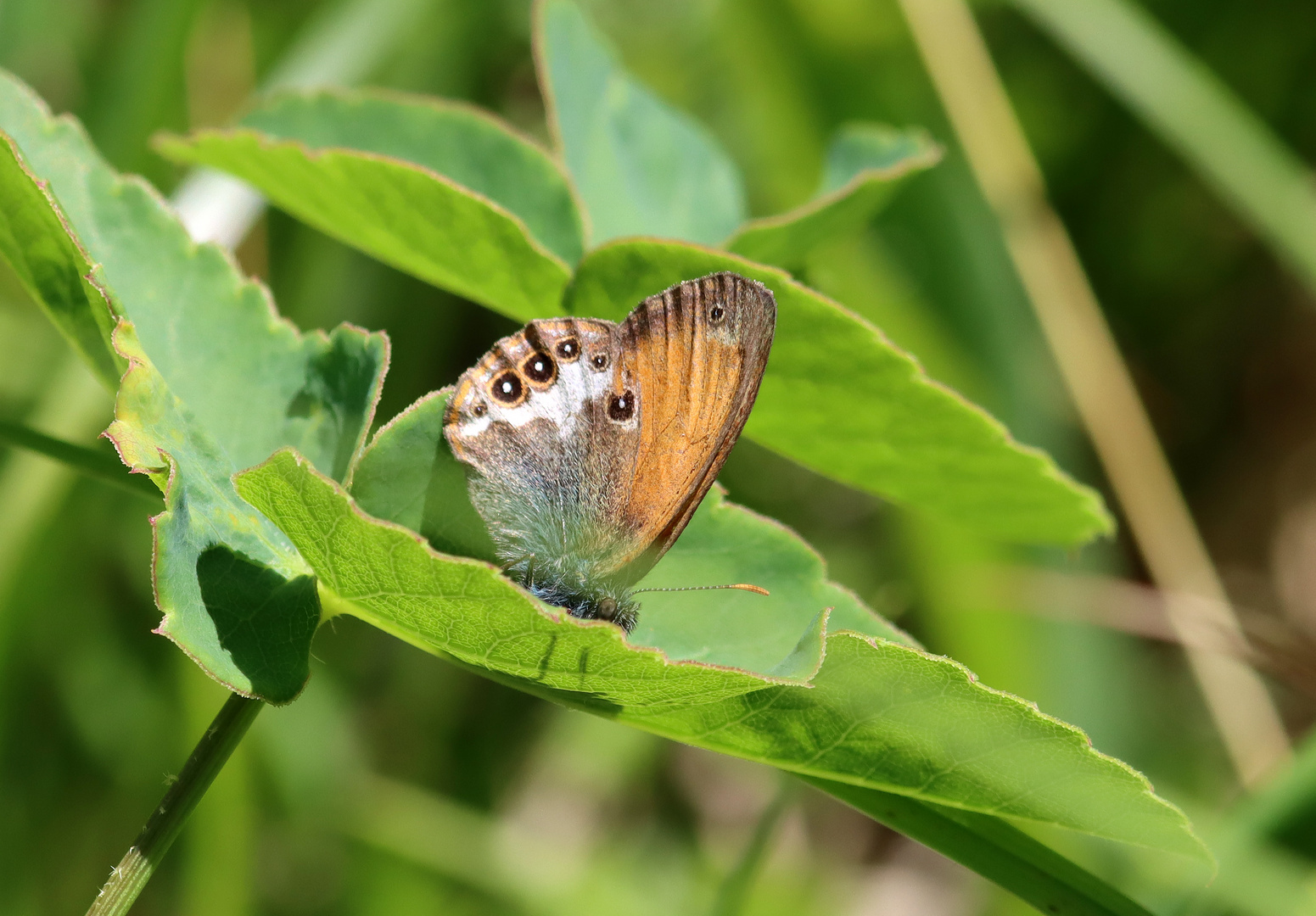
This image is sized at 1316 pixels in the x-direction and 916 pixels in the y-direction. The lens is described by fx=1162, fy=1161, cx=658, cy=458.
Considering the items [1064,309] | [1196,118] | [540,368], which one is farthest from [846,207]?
[1196,118]

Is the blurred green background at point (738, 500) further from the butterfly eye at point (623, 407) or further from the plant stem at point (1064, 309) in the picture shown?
the butterfly eye at point (623, 407)

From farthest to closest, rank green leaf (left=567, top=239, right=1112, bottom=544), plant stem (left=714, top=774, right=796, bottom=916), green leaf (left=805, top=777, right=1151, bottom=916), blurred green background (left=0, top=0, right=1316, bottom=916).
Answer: blurred green background (left=0, top=0, right=1316, bottom=916) < plant stem (left=714, top=774, right=796, bottom=916) < green leaf (left=567, top=239, right=1112, bottom=544) < green leaf (left=805, top=777, right=1151, bottom=916)

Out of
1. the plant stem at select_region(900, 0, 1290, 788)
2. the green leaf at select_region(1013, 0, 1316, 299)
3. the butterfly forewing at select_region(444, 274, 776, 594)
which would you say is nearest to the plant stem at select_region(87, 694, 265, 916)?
the butterfly forewing at select_region(444, 274, 776, 594)

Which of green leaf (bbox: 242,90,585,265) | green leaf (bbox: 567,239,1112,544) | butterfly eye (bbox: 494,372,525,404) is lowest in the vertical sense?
butterfly eye (bbox: 494,372,525,404)

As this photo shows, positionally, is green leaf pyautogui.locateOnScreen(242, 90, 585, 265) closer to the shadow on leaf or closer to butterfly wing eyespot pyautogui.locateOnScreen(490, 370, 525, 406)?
butterfly wing eyespot pyautogui.locateOnScreen(490, 370, 525, 406)

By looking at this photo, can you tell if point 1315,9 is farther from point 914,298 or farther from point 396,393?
point 396,393
